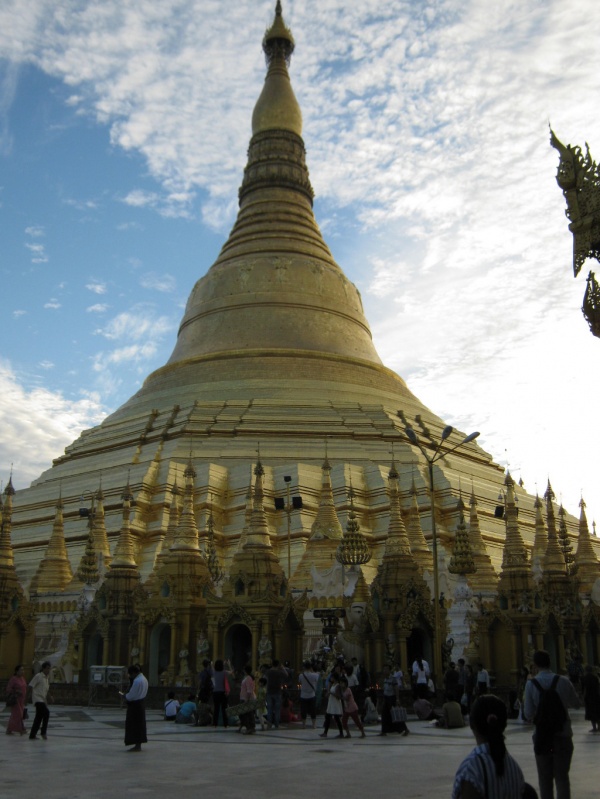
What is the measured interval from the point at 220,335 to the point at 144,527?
13.6m

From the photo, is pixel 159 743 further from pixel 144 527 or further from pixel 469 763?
pixel 144 527

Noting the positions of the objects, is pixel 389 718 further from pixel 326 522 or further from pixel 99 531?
pixel 99 531

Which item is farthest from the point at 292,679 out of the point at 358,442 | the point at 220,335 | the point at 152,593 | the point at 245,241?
the point at 245,241

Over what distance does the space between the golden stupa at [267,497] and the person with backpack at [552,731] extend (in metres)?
13.7

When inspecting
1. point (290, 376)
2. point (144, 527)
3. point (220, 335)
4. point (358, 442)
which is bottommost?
point (144, 527)

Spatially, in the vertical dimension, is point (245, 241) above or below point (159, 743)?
above

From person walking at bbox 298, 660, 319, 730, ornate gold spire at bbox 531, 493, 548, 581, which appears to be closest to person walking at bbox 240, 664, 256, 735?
person walking at bbox 298, 660, 319, 730

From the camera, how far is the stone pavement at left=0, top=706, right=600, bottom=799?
25.7 feet

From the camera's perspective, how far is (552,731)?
650 cm

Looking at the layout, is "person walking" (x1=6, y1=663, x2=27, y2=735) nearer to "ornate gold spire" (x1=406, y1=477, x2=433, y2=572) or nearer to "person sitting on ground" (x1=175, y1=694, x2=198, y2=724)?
"person sitting on ground" (x1=175, y1=694, x2=198, y2=724)

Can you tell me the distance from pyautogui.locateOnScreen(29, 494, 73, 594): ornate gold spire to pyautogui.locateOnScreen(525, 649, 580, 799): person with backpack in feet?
85.8

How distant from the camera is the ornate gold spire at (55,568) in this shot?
101ft

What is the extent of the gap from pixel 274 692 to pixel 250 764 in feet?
17.2

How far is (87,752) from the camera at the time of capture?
1105 centimetres
